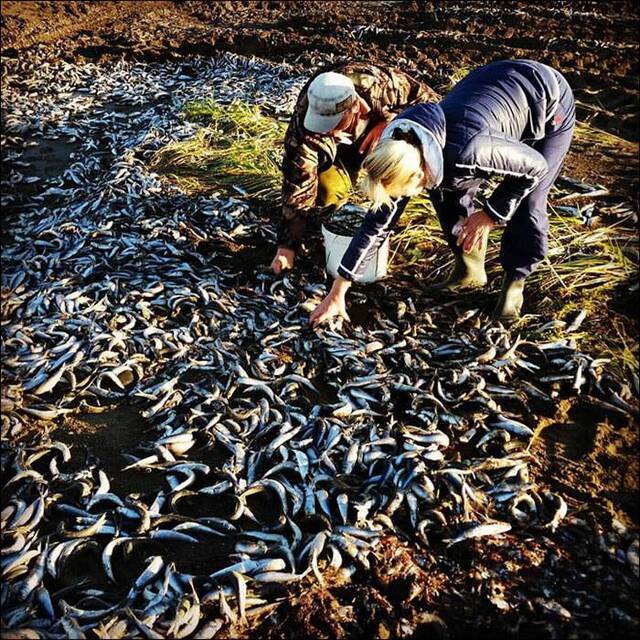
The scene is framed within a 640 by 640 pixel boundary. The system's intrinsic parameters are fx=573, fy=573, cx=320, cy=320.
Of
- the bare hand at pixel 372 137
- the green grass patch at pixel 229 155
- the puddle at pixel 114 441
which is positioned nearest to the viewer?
the puddle at pixel 114 441

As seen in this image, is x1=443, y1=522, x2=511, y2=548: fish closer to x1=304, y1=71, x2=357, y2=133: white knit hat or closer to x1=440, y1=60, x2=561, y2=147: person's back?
x1=440, y1=60, x2=561, y2=147: person's back

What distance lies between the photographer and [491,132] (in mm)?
2594

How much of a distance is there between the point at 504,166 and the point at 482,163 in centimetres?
12

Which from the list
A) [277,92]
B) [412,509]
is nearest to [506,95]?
[412,509]

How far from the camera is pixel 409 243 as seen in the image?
420 centimetres

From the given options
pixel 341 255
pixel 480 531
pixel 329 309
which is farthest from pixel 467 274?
pixel 480 531

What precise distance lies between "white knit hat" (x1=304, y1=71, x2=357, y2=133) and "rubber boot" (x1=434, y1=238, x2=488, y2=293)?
44.5 inches

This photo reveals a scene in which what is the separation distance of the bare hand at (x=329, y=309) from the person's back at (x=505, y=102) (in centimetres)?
107

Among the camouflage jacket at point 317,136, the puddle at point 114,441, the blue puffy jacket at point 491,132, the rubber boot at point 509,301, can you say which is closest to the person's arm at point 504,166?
the blue puffy jacket at point 491,132

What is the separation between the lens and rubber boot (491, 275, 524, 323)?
3372mm

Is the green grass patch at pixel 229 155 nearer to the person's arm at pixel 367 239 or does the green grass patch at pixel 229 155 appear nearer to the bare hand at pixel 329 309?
the bare hand at pixel 329 309

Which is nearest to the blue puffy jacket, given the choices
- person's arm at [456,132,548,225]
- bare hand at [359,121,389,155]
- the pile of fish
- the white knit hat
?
person's arm at [456,132,548,225]

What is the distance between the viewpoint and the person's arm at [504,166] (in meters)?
2.54

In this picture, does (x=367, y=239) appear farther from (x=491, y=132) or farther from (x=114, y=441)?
(x=114, y=441)
